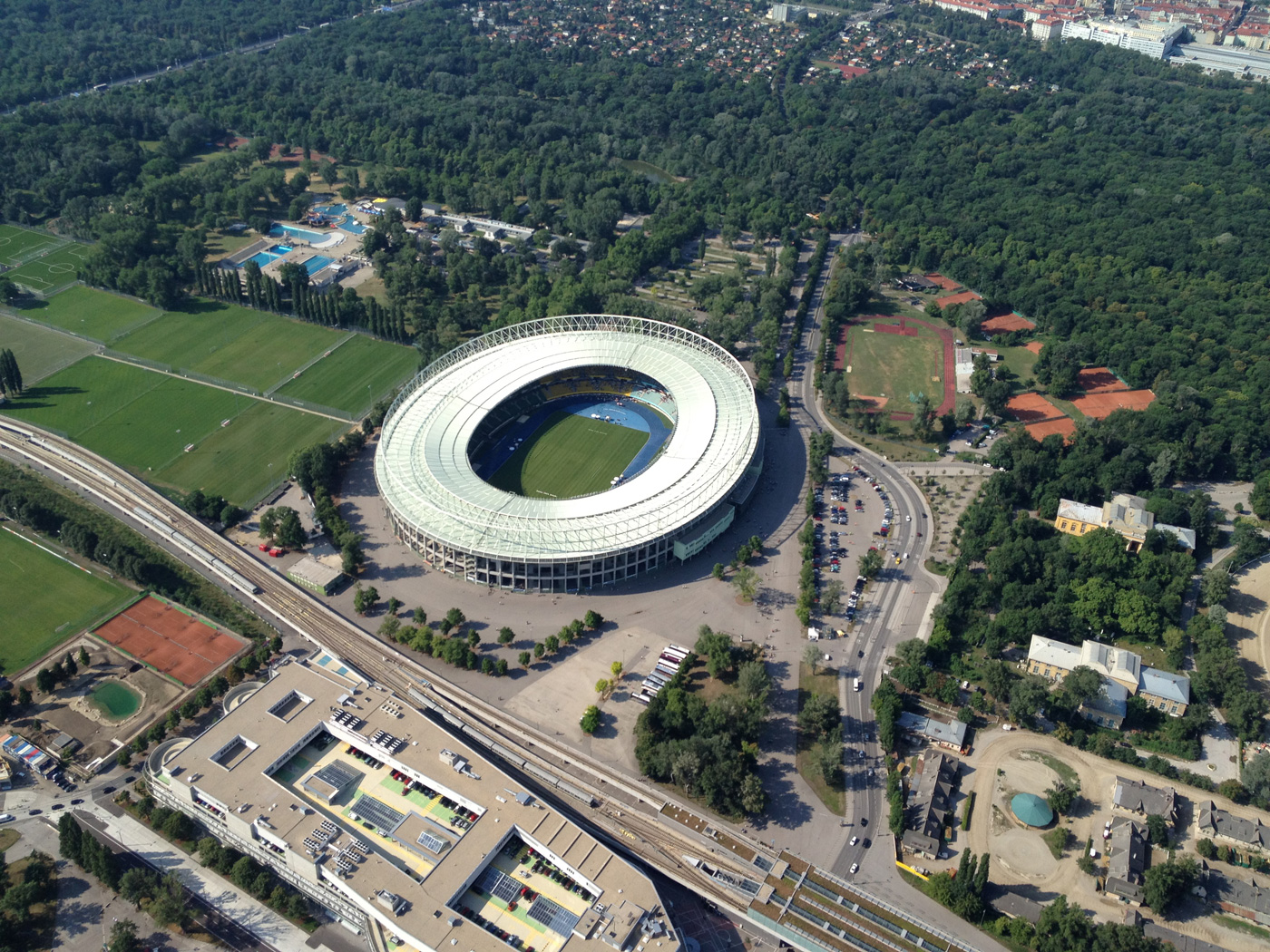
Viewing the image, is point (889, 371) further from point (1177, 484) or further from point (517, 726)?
point (517, 726)

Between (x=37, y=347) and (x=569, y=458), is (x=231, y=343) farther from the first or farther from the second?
(x=569, y=458)

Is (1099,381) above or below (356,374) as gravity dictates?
above

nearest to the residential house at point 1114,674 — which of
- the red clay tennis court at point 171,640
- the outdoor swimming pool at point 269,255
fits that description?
the red clay tennis court at point 171,640

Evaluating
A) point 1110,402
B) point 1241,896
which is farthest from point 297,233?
point 1241,896

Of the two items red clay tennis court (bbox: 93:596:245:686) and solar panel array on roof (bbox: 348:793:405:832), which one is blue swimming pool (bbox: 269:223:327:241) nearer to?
red clay tennis court (bbox: 93:596:245:686)

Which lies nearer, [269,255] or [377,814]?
[377,814]

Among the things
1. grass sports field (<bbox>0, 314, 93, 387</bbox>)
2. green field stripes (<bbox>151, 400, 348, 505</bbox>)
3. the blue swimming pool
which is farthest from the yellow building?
A: grass sports field (<bbox>0, 314, 93, 387</bbox>)
